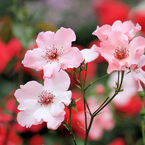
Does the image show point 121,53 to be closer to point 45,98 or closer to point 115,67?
point 115,67

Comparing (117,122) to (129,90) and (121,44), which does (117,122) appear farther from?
(121,44)

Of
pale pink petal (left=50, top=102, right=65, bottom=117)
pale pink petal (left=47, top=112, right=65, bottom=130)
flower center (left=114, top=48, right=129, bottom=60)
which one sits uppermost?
flower center (left=114, top=48, right=129, bottom=60)

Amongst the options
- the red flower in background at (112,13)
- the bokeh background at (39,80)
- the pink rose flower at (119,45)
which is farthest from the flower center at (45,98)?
the red flower in background at (112,13)

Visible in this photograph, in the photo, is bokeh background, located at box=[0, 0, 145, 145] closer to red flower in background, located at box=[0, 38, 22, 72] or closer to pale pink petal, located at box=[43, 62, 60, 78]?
red flower in background, located at box=[0, 38, 22, 72]

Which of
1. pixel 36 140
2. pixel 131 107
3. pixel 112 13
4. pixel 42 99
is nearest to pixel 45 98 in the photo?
pixel 42 99

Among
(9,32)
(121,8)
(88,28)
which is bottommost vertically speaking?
(88,28)

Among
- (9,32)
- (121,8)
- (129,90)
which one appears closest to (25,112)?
(9,32)

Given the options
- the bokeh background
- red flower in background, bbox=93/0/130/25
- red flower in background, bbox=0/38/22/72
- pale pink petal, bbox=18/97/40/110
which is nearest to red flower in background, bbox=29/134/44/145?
the bokeh background
